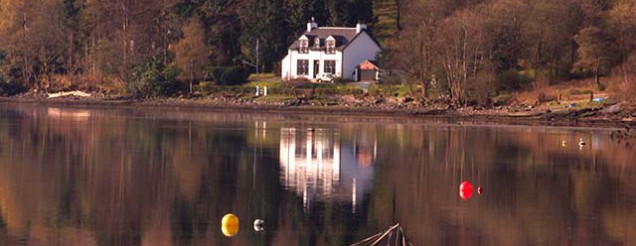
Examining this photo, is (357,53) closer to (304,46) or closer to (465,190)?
(304,46)

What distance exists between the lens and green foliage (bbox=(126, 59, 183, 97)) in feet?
302

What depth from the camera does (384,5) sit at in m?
116

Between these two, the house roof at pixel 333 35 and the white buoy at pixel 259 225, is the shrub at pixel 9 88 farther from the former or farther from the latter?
the white buoy at pixel 259 225

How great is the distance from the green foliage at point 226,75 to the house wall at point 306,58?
3.71m

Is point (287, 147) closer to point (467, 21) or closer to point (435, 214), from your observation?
point (435, 214)

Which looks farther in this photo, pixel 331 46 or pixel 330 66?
pixel 330 66

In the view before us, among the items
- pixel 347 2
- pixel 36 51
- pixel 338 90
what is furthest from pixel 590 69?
pixel 36 51

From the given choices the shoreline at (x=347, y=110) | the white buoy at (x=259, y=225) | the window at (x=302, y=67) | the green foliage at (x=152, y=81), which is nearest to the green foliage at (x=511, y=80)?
the shoreline at (x=347, y=110)

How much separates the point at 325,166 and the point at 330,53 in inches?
2190

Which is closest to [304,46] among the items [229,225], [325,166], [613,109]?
[613,109]

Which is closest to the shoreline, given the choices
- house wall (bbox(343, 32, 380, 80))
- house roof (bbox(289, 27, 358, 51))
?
house roof (bbox(289, 27, 358, 51))

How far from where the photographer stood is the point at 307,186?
33.8m

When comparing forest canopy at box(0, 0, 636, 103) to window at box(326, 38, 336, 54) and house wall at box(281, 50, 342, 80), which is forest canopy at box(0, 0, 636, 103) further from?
window at box(326, 38, 336, 54)

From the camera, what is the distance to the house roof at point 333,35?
9556 centimetres
